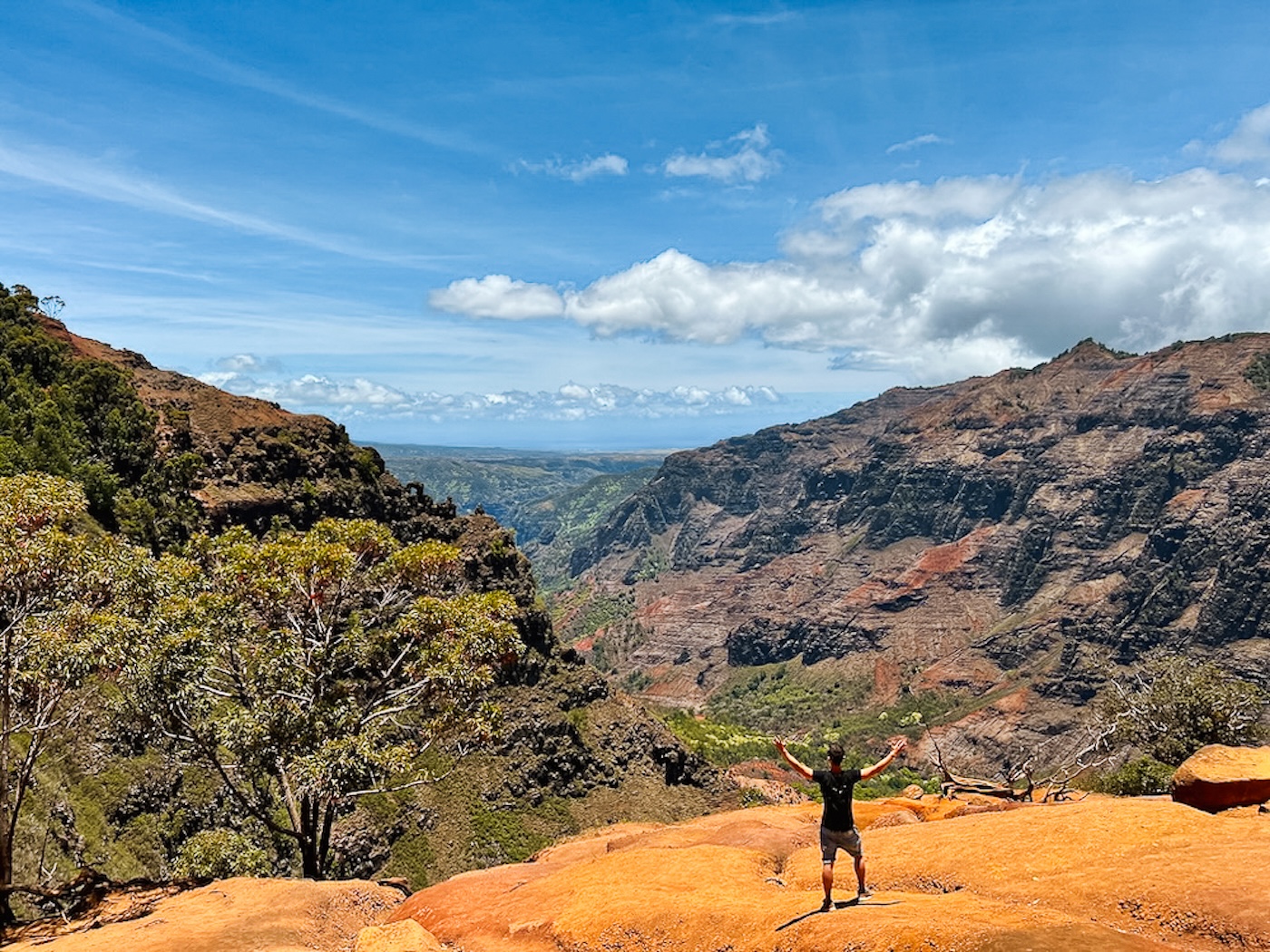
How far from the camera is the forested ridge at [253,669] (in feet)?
94.2

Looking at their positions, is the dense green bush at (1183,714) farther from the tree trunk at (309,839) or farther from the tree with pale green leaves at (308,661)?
the tree trunk at (309,839)

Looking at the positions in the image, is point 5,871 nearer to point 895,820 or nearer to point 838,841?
point 838,841

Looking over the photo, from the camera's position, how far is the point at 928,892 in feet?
72.0

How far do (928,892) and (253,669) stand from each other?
2886 cm

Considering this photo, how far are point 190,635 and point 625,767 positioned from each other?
232 ft

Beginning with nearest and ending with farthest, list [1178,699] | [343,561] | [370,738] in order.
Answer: [370,738] < [343,561] < [1178,699]

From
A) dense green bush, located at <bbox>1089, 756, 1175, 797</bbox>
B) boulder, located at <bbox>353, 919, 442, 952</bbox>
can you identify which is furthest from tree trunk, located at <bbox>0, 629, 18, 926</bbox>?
dense green bush, located at <bbox>1089, 756, 1175, 797</bbox>

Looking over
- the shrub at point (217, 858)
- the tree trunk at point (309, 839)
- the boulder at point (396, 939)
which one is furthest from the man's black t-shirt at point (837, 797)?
the shrub at point (217, 858)

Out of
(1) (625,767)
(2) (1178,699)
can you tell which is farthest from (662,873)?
(1) (625,767)

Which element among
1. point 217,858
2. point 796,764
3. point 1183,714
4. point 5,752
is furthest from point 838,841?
point 1183,714

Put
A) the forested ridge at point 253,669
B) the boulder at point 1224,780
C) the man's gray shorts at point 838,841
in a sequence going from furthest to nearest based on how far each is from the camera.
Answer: the forested ridge at point 253,669
the boulder at point 1224,780
the man's gray shorts at point 838,841

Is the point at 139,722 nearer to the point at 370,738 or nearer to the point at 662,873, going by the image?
the point at 370,738

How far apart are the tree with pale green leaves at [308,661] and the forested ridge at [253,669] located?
0.13 m

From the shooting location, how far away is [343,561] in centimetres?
3403
